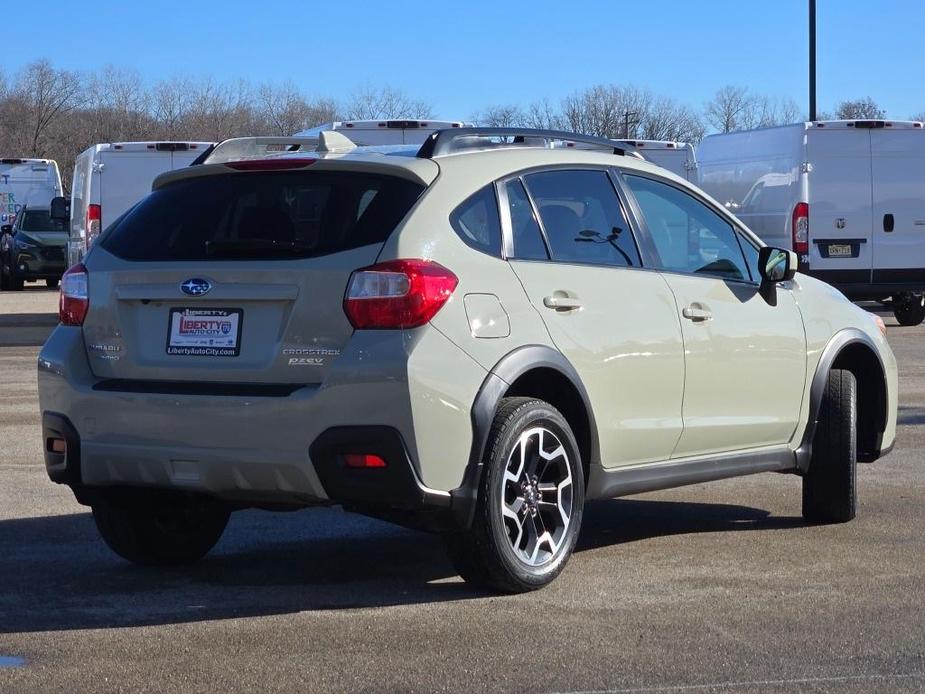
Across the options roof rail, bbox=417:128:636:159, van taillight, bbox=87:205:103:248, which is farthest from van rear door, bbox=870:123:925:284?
roof rail, bbox=417:128:636:159

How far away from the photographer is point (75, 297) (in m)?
6.35

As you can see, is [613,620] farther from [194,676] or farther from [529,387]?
[194,676]

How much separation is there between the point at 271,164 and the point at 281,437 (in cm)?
116

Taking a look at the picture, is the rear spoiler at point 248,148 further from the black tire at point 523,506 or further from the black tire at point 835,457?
the black tire at point 835,457

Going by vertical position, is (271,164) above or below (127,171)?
below

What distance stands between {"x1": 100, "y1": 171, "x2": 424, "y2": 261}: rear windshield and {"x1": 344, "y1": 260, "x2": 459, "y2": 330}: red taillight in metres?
0.16

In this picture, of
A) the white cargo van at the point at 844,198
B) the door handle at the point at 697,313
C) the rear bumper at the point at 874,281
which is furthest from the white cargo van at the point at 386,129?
the door handle at the point at 697,313

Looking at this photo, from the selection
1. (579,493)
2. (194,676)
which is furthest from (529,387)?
(194,676)

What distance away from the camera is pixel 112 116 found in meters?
97.4

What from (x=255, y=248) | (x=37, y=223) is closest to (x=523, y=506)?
(x=255, y=248)

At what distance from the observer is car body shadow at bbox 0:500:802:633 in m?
5.97

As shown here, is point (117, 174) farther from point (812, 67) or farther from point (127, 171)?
point (812, 67)

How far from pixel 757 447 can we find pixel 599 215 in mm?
1411

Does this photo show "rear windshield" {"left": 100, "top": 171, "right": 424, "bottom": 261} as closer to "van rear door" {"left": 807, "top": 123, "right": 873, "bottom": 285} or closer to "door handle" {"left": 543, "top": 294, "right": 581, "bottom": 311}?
"door handle" {"left": 543, "top": 294, "right": 581, "bottom": 311}
